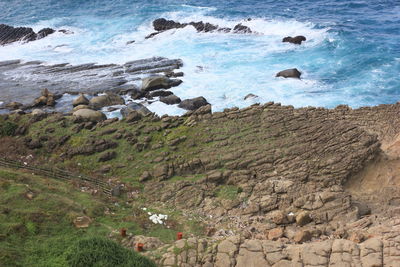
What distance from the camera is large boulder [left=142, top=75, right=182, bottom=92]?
3945cm

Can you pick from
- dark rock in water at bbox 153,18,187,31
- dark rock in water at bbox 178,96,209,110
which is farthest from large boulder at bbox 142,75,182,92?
dark rock in water at bbox 153,18,187,31

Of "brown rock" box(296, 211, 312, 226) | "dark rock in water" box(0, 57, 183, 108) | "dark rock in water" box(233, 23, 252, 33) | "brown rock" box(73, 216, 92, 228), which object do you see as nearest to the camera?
"brown rock" box(73, 216, 92, 228)

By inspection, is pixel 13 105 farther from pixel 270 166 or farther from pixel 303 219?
pixel 303 219

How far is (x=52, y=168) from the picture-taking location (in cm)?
2450

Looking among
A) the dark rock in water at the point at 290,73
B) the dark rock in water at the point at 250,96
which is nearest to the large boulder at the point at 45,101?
the dark rock in water at the point at 250,96

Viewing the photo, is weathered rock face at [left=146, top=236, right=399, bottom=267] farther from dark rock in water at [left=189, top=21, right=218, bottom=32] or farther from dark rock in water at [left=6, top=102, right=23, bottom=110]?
dark rock in water at [left=189, top=21, right=218, bottom=32]

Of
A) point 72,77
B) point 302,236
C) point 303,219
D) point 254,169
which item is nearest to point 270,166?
point 254,169

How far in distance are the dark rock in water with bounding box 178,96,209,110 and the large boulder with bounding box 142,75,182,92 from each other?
4.37m

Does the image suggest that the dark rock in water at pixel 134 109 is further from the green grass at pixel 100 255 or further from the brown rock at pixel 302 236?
the green grass at pixel 100 255

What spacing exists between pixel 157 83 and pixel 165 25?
69.9 feet

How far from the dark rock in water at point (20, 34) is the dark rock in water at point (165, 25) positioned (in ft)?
47.6

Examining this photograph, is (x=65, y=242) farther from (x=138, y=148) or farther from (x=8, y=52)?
(x=8, y=52)

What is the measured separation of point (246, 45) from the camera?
5031 cm

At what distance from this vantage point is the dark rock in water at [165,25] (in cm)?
5803
